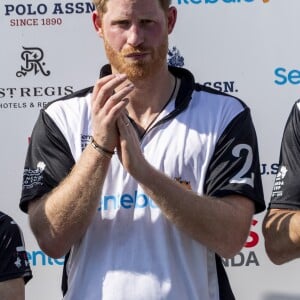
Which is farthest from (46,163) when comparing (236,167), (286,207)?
(286,207)

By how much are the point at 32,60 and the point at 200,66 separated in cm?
68

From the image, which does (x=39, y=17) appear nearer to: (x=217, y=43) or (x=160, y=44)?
(x=217, y=43)

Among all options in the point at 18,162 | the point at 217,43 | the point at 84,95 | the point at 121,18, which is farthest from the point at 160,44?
the point at 18,162

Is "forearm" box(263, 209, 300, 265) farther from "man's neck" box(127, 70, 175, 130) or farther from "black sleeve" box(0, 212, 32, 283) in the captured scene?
"black sleeve" box(0, 212, 32, 283)

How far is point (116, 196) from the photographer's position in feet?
6.30

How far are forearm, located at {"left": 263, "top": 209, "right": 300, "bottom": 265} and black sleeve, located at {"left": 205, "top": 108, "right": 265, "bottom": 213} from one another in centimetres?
7

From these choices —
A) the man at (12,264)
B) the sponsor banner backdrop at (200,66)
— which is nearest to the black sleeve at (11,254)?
the man at (12,264)

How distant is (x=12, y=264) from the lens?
1.95 metres

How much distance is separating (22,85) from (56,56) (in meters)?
0.18

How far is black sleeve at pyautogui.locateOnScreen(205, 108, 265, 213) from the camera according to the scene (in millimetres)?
1911

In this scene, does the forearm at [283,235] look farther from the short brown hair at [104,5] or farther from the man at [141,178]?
the short brown hair at [104,5]

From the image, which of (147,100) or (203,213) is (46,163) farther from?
(203,213)

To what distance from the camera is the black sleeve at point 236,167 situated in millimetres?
1911

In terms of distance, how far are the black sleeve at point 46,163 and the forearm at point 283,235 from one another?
1.91 feet
